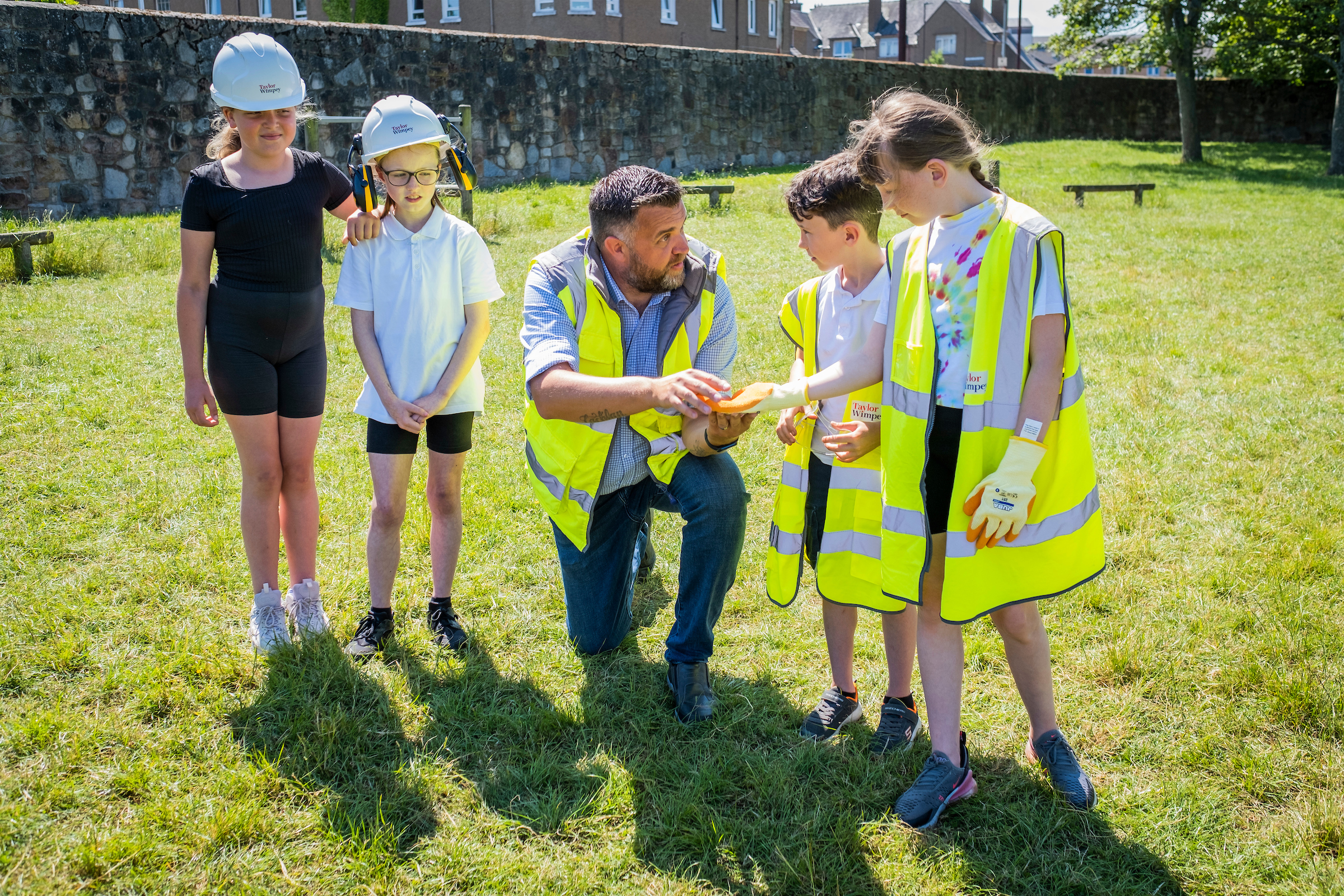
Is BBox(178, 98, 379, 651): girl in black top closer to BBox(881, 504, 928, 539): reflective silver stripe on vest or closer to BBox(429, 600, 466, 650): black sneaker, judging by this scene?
BBox(429, 600, 466, 650): black sneaker

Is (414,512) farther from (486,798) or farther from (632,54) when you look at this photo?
(632,54)

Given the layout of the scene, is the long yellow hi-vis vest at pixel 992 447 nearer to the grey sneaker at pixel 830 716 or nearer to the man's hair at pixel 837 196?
the man's hair at pixel 837 196

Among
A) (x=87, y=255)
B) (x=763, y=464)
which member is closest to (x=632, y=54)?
(x=87, y=255)

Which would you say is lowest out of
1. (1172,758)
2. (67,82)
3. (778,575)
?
(1172,758)

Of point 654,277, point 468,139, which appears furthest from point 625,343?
point 468,139

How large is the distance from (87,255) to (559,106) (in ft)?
34.1

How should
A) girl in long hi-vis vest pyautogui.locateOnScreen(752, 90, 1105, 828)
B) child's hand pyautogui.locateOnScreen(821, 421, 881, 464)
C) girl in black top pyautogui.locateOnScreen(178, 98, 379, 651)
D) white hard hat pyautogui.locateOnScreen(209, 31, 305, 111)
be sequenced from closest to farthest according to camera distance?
girl in long hi-vis vest pyautogui.locateOnScreen(752, 90, 1105, 828), child's hand pyautogui.locateOnScreen(821, 421, 881, 464), white hard hat pyautogui.locateOnScreen(209, 31, 305, 111), girl in black top pyautogui.locateOnScreen(178, 98, 379, 651)

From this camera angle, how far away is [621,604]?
11.0 feet

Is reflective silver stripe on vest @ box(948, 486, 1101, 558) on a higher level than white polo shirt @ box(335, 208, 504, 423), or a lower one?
lower

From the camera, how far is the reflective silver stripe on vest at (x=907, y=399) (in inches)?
92.7

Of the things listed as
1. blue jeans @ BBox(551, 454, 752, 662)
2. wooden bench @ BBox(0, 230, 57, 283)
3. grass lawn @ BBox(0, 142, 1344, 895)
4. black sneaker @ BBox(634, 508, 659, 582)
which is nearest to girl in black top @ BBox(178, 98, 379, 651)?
grass lawn @ BBox(0, 142, 1344, 895)

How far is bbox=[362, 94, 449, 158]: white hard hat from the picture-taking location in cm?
298

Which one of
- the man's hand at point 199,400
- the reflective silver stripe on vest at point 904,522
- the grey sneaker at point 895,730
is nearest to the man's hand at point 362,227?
the man's hand at point 199,400

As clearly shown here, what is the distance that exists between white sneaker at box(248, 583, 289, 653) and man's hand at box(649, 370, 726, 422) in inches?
61.4
